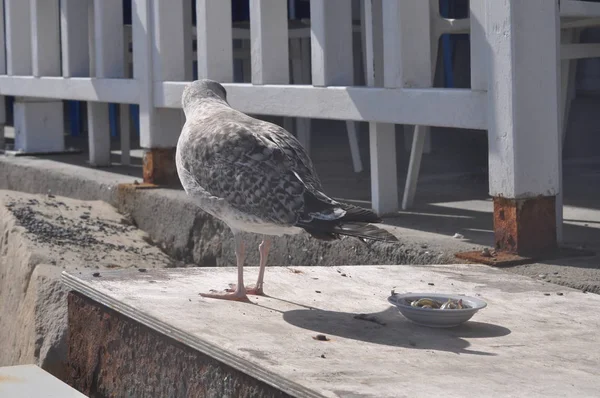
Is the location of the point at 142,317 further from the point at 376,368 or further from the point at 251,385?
the point at 376,368

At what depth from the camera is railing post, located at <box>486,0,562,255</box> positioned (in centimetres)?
462

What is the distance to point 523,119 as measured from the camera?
4629mm

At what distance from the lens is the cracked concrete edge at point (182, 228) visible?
5270mm

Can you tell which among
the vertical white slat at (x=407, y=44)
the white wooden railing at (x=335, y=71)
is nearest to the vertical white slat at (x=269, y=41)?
the white wooden railing at (x=335, y=71)

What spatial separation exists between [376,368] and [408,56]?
2496 mm

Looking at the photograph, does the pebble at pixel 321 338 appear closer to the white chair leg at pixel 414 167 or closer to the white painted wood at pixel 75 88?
the white chair leg at pixel 414 167

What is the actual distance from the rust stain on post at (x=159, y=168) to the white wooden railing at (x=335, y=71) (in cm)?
7

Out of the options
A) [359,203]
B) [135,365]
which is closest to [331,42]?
[359,203]

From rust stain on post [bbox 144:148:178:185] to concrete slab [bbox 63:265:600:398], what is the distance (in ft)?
8.77

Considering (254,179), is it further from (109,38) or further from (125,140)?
(125,140)

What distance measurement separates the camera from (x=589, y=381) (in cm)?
305

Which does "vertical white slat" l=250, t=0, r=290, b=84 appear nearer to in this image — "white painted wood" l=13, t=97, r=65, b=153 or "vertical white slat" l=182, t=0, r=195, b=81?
"vertical white slat" l=182, t=0, r=195, b=81

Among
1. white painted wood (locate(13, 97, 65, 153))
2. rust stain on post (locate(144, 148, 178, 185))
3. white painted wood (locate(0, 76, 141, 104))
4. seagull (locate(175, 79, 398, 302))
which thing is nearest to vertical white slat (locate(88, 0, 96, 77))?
white painted wood (locate(0, 76, 141, 104))

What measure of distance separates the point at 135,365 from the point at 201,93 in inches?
46.7
